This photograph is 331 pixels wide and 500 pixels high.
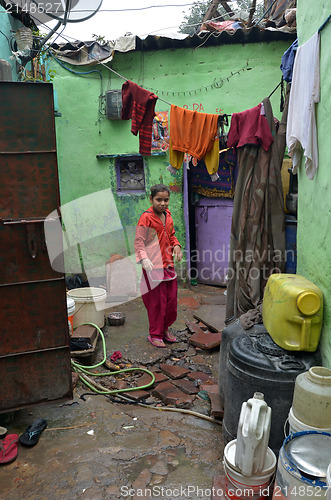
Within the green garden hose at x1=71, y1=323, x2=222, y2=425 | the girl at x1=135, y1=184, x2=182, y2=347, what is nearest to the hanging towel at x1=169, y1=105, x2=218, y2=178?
the girl at x1=135, y1=184, x2=182, y2=347

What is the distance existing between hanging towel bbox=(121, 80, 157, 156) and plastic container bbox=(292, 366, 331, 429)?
4.06 m

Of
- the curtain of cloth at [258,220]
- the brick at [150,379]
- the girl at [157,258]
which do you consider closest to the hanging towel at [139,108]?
the girl at [157,258]

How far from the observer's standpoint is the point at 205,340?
537cm

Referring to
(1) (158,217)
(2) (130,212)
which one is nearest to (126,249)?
(2) (130,212)

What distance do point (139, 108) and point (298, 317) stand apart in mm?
3707

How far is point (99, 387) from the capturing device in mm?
4223

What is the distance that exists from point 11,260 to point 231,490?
2.41m

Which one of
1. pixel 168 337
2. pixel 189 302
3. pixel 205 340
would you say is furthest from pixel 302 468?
pixel 189 302

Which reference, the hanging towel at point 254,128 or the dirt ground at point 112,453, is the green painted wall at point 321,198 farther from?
the dirt ground at point 112,453

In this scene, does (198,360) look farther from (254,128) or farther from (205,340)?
(254,128)

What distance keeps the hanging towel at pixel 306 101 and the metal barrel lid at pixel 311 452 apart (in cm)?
208

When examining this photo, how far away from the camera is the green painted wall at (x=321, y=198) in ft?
9.68

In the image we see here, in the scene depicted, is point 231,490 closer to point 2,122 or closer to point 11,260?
point 11,260

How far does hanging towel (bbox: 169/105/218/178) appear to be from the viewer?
5.22 meters
